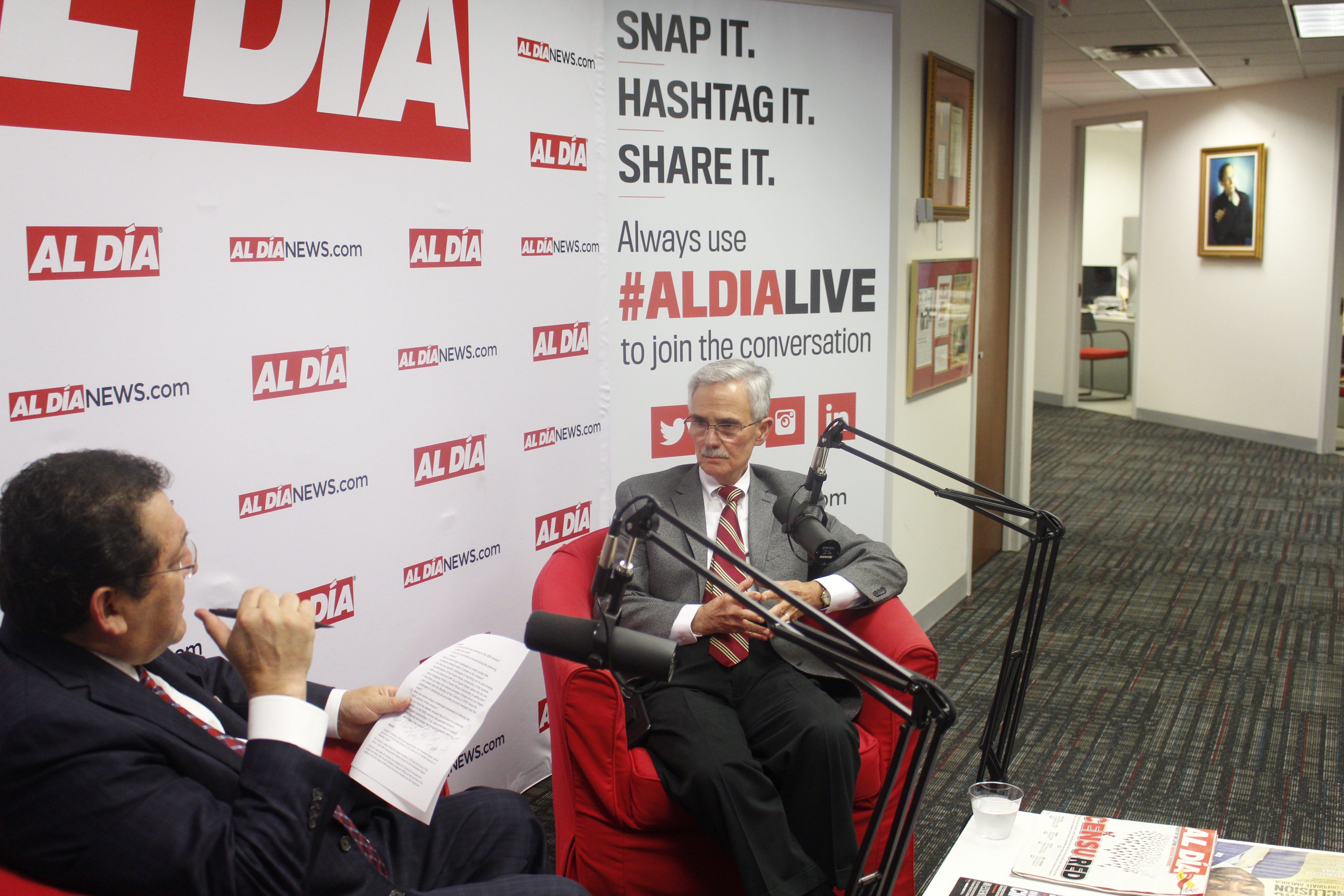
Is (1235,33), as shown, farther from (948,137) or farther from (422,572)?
(422,572)

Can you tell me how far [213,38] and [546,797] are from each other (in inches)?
86.3

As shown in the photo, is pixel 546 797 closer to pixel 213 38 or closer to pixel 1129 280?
pixel 213 38

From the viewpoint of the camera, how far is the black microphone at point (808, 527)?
6.48 ft

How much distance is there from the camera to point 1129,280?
12.3 metres

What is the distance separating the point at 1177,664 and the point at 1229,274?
601 centimetres

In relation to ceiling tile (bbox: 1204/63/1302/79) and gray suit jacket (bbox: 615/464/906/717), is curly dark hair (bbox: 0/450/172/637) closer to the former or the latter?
gray suit jacket (bbox: 615/464/906/717)

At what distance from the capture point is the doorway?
1062 cm

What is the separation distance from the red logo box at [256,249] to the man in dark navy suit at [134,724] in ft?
2.73

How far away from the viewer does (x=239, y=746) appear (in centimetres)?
162

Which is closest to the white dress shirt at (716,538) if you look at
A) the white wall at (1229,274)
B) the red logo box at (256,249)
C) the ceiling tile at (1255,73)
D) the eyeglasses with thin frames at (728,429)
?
the eyeglasses with thin frames at (728,429)

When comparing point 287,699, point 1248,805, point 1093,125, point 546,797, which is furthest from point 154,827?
point 1093,125

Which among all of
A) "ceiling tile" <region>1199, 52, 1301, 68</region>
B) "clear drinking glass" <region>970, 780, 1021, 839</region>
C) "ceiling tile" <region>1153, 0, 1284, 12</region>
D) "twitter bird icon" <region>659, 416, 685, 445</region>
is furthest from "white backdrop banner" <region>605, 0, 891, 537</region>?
"ceiling tile" <region>1199, 52, 1301, 68</region>

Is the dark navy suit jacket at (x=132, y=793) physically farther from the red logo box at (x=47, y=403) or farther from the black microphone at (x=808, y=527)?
the black microphone at (x=808, y=527)

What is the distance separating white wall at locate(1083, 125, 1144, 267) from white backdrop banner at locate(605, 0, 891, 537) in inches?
415
